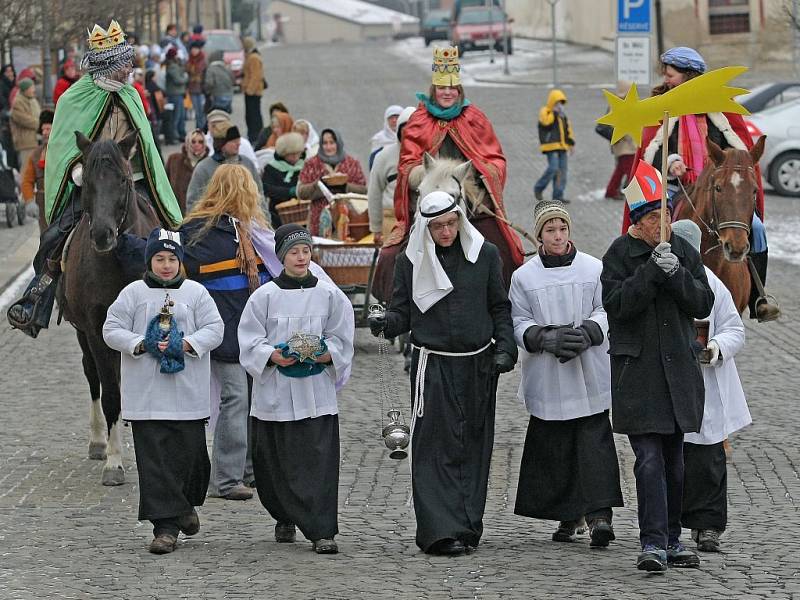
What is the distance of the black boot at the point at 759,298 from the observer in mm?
12250

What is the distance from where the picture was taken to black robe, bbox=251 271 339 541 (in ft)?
30.9

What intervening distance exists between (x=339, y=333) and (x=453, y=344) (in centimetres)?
64

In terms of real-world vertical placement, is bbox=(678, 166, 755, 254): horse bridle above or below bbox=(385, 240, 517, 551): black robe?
above

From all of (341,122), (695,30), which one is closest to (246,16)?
(695,30)

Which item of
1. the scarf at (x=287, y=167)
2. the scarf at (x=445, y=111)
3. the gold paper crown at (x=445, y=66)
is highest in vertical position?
the gold paper crown at (x=445, y=66)

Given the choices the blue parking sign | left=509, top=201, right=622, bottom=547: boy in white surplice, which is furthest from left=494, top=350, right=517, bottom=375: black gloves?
the blue parking sign

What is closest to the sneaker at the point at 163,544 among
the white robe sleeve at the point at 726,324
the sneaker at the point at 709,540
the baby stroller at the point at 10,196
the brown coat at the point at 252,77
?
the sneaker at the point at 709,540

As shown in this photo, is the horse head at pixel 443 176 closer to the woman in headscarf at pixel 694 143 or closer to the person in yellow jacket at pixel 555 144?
the woman in headscarf at pixel 694 143

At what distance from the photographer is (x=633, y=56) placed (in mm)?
27062

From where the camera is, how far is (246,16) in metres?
92.5

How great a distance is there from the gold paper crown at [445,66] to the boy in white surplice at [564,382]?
343 cm

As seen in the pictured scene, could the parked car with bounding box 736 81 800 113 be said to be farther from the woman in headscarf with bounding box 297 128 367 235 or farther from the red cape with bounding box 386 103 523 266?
the red cape with bounding box 386 103 523 266

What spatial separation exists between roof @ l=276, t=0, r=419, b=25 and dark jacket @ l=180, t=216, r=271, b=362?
306ft

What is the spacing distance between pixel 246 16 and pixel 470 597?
86.1 m
